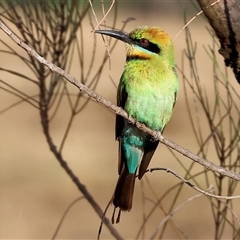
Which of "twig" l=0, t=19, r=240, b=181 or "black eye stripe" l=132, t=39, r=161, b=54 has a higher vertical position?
"black eye stripe" l=132, t=39, r=161, b=54

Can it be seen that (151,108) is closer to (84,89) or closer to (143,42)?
(143,42)

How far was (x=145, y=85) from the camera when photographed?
2.86 metres

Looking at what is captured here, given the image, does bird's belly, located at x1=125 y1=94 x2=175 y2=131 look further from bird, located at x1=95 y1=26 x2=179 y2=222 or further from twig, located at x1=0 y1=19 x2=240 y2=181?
twig, located at x1=0 y1=19 x2=240 y2=181

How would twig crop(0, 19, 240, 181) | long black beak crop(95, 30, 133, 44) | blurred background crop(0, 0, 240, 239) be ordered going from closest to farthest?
twig crop(0, 19, 240, 181) < long black beak crop(95, 30, 133, 44) < blurred background crop(0, 0, 240, 239)

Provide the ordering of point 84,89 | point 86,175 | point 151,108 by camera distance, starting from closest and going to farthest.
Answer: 1. point 84,89
2. point 151,108
3. point 86,175

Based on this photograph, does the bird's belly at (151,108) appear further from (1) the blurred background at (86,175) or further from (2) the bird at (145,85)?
(1) the blurred background at (86,175)

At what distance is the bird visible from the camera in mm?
2836

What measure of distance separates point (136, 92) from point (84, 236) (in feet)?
8.63

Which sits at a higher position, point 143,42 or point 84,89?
point 143,42

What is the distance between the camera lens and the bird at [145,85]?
284 centimetres

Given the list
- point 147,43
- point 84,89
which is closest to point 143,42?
point 147,43

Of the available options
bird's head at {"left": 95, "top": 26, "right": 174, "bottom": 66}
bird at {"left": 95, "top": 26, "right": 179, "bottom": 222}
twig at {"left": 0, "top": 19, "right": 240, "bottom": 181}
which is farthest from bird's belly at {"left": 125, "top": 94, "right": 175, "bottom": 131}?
twig at {"left": 0, "top": 19, "right": 240, "bottom": 181}

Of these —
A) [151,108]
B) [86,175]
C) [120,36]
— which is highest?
[120,36]

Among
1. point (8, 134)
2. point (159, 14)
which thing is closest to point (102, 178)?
point (8, 134)
